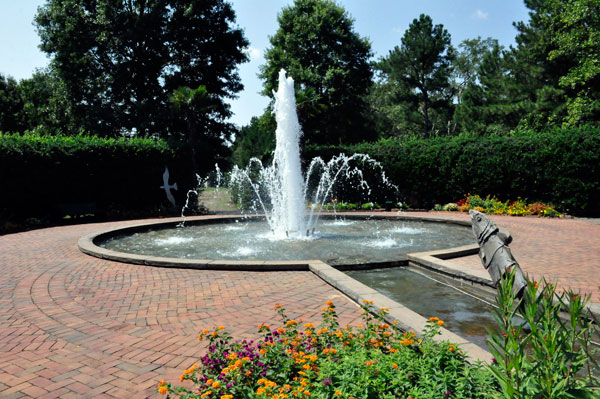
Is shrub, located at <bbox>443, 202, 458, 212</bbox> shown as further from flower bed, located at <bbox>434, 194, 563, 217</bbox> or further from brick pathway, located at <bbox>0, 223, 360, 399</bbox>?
brick pathway, located at <bbox>0, 223, 360, 399</bbox>

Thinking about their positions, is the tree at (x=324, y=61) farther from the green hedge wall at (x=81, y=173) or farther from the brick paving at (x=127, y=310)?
the brick paving at (x=127, y=310)

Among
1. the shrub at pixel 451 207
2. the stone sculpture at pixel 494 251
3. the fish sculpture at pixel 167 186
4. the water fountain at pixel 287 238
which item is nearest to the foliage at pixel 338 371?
the stone sculpture at pixel 494 251

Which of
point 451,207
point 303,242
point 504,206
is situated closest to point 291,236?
point 303,242

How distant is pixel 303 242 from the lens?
10.1m

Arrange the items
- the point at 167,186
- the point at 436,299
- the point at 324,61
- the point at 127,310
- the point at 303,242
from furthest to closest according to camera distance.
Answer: the point at 324,61 → the point at 167,186 → the point at 303,242 → the point at 436,299 → the point at 127,310

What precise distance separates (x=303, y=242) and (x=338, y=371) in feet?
23.8

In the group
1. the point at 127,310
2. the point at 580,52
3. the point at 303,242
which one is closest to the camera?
the point at 127,310

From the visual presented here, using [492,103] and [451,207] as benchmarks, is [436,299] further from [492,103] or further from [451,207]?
[492,103]

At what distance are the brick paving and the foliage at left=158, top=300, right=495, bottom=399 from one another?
2.38 ft

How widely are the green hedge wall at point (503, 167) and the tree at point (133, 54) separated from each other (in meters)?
16.3

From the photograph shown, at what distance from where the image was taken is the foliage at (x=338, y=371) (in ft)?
8.51

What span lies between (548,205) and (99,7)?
30004 mm

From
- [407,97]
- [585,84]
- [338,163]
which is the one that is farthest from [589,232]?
[407,97]

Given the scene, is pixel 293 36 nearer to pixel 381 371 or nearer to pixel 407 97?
pixel 407 97
